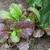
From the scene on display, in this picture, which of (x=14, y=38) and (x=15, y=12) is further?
(x=15, y=12)

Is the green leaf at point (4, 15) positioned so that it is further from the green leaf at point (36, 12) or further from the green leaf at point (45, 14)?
the green leaf at point (45, 14)

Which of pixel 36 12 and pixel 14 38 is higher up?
pixel 36 12

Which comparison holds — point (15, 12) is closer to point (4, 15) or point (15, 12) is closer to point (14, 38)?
point (4, 15)

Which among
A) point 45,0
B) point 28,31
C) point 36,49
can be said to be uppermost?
point 45,0

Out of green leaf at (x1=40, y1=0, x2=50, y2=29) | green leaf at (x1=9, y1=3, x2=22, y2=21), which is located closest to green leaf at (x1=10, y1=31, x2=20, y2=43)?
green leaf at (x1=9, y1=3, x2=22, y2=21)

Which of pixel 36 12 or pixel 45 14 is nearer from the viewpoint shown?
pixel 45 14

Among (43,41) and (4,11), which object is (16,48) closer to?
(43,41)

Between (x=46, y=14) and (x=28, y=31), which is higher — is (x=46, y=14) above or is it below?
above

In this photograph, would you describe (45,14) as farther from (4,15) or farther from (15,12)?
(4,15)

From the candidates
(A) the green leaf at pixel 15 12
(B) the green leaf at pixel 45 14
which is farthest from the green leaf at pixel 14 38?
(B) the green leaf at pixel 45 14

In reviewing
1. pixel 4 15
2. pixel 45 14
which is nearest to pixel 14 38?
pixel 4 15

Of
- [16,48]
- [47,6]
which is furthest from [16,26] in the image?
[47,6]
